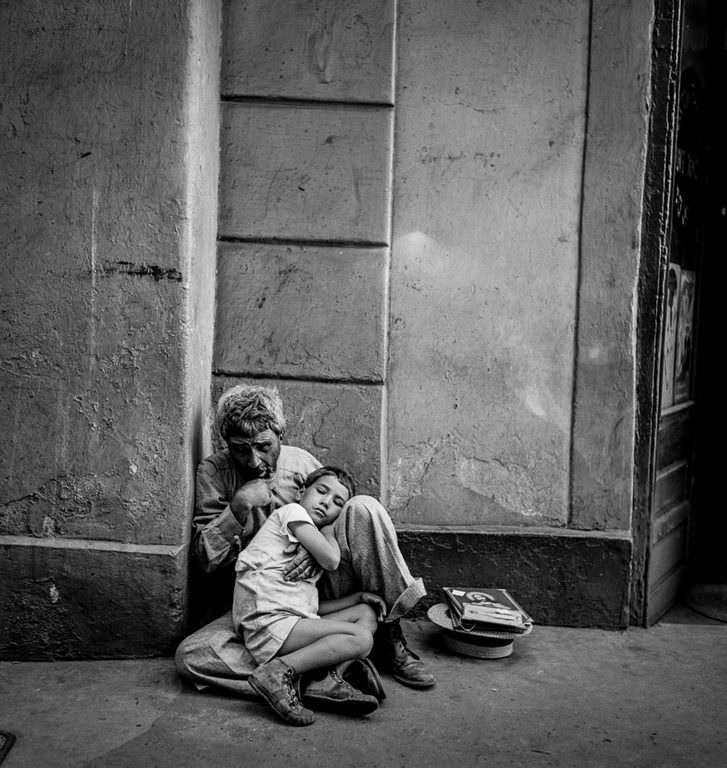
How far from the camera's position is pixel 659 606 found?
181 inches

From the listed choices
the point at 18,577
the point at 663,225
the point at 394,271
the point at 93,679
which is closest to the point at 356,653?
the point at 93,679

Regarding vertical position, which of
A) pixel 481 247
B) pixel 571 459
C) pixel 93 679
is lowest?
pixel 93 679

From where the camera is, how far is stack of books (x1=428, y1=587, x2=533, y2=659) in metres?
3.78

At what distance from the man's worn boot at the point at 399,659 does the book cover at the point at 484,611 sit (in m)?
0.26

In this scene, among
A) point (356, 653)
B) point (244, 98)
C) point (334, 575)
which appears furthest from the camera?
point (244, 98)

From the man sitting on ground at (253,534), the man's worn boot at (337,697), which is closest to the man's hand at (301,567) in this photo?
the man sitting on ground at (253,534)

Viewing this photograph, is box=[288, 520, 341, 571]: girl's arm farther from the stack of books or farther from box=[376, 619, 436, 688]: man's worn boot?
the stack of books

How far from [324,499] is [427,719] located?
2.94 feet

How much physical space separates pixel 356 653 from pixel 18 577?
4.79 ft

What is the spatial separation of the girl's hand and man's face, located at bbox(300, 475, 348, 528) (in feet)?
1.16

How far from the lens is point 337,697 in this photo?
3.26m

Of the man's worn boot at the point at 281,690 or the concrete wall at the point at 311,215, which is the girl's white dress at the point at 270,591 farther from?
the concrete wall at the point at 311,215

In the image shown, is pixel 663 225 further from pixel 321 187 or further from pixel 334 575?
pixel 334 575

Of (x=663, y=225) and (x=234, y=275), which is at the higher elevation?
Result: (x=663, y=225)
